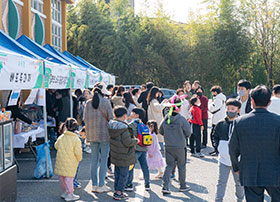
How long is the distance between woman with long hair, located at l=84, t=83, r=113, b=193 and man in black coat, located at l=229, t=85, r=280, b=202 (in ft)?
8.35

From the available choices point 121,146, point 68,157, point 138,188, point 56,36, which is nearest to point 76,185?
point 68,157

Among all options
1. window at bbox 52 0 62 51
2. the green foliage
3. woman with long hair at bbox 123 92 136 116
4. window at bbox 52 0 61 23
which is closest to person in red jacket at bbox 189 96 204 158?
woman with long hair at bbox 123 92 136 116

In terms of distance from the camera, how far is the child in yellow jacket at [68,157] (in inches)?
190

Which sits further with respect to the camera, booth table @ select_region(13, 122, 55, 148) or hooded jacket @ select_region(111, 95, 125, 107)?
hooded jacket @ select_region(111, 95, 125, 107)

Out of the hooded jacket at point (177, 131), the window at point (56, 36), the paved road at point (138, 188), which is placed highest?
the window at point (56, 36)

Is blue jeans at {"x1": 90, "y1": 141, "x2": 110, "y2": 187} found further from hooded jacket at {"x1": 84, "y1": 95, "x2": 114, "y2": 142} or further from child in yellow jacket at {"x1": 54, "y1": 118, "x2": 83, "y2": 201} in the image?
child in yellow jacket at {"x1": 54, "y1": 118, "x2": 83, "y2": 201}

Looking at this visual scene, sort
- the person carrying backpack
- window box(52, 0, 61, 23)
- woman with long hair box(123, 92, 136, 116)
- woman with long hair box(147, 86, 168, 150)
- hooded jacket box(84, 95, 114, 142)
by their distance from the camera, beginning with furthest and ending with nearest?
window box(52, 0, 61, 23)
woman with long hair box(147, 86, 168, 150)
woman with long hair box(123, 92, 136, 116)
hooded jacket box(84, 95, 114, 142)
the person carrying backpack

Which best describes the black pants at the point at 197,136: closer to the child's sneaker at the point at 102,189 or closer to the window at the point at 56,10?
the child's sneaker at the point at 102,189

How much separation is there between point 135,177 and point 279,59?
28.7m

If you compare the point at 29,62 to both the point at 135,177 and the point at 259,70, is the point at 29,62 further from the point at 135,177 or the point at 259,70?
the point at 259,70

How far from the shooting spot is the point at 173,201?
4.85 m

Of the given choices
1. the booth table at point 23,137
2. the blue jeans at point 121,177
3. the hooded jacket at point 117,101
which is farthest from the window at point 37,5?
the blue jeans at point 121,177

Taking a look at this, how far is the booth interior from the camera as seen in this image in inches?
177

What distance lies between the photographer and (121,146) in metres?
4.71
